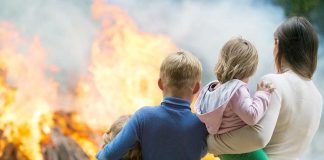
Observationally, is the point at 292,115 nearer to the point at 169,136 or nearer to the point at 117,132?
the point at 169,136

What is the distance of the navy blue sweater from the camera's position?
227cm

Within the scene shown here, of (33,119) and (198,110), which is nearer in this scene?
(198,110)

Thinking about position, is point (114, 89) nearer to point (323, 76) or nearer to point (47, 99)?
point (47, 99)

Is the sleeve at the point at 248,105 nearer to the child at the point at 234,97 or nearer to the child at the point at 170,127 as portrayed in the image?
the child at the point at 234,97

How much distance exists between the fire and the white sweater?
337cm

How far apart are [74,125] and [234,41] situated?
12.9 ft

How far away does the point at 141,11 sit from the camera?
6.45 m

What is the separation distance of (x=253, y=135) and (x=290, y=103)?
30 centimetres

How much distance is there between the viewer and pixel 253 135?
2.17 metres

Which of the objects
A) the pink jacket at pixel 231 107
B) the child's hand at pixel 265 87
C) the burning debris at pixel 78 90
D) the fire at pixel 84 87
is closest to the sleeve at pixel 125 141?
the pink jacket at pixel 231 107

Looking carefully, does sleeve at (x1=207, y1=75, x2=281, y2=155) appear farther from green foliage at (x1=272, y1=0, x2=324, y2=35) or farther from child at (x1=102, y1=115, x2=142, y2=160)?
green foliage at (x1=272, y1=0, x2=324, y2=35)

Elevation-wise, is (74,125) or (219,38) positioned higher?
(219,38)

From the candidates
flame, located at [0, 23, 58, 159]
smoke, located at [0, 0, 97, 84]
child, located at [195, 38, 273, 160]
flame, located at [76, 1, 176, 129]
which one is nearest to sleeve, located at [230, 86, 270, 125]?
child, located at [195, 38, 273, 160]

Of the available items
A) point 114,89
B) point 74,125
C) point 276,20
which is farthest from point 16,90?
point 276,20
